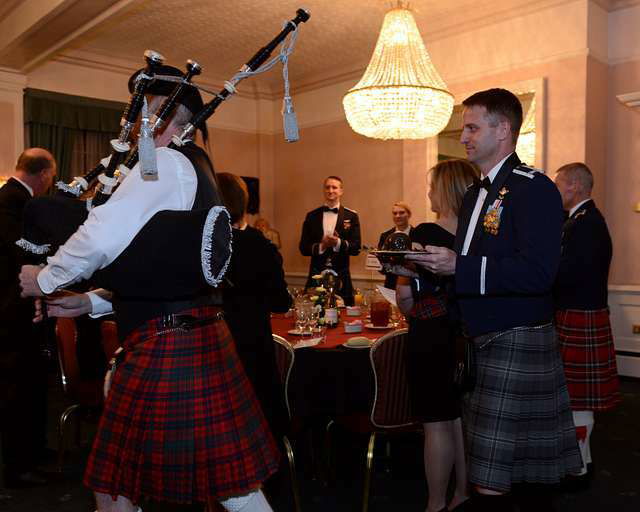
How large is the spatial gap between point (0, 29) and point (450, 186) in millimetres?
4682

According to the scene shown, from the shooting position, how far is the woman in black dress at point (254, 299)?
2.03 m

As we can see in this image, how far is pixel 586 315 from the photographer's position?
9.39 ft

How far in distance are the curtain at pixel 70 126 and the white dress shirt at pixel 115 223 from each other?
531 cm

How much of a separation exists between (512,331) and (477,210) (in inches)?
14.7

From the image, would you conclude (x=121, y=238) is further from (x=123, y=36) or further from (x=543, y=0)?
(x=123, y=36)

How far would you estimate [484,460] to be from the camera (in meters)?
1.61

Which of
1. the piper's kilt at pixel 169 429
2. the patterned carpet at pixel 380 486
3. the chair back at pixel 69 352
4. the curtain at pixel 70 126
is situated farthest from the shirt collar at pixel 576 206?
the curtain at pixel 70 126

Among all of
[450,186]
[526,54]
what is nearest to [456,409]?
[450,186]

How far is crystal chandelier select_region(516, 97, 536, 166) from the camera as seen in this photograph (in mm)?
4959

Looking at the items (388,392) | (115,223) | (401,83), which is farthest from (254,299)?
(401,83)

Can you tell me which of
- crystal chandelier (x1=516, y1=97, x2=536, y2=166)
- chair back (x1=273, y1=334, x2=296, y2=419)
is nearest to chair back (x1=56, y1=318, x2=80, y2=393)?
chair back (x1=273, y1=334, x2=296, y2=419)

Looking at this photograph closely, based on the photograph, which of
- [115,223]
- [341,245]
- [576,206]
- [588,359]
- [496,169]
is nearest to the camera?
[115,223]

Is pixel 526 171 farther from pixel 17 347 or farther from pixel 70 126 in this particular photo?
pixel 70 126

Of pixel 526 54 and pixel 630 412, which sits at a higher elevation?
pixel 526 54
